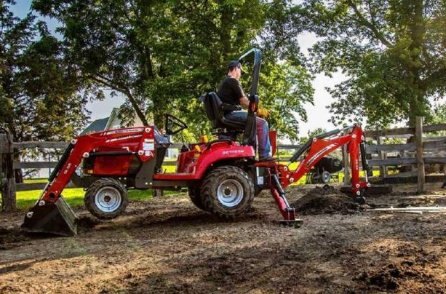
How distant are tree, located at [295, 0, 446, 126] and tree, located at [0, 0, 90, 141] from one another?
10451 millimetres

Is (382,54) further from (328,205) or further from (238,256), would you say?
(238,256)

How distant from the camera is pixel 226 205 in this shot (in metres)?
7.24

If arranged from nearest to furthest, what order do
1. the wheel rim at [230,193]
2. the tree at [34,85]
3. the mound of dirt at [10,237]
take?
the mound of dirt at [10,237] < the wheel rim at [230,193] < the tree at [34,85]

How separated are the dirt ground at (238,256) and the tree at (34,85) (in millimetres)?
15650

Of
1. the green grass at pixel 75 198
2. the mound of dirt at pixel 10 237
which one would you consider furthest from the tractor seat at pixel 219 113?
the green grass at pixel 75 198

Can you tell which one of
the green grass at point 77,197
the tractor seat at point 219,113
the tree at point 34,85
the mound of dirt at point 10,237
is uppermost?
the tree at point 34,85

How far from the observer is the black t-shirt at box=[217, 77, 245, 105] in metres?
7.39

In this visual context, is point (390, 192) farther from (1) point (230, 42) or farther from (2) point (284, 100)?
(2) point (284, 100)

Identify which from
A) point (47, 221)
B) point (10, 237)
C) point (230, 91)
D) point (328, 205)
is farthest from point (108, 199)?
point (328, 205)

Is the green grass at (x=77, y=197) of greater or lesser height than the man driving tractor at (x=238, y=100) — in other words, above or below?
below

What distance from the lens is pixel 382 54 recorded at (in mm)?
20734

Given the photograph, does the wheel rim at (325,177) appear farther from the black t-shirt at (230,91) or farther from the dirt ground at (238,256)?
the black t-shirt at (230,91)

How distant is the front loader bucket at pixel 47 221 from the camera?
6.61m

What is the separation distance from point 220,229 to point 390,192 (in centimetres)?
586
